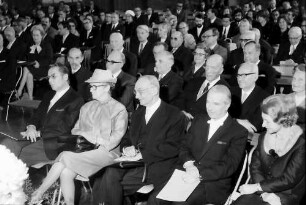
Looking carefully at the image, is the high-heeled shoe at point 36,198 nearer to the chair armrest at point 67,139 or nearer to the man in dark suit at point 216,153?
the chair armrest at point 67,139

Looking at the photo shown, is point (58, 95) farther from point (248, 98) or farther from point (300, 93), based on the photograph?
point (300, 93)

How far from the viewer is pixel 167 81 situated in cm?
578

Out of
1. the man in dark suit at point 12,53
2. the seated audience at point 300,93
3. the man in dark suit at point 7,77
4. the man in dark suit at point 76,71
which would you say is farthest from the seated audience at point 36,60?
the seated audience at point 300,93

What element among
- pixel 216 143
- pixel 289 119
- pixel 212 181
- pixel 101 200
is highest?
pixel 289 119

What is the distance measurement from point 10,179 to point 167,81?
→ 3455 mm

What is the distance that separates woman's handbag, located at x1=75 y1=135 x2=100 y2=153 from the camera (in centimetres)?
435

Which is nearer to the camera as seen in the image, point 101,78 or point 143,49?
point 101,78

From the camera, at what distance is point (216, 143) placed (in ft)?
12.1

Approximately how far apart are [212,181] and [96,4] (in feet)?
48.6

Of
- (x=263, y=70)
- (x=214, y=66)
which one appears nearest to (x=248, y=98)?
(x=214, y=66)

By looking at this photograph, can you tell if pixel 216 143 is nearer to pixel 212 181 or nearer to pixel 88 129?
pixel 212 181

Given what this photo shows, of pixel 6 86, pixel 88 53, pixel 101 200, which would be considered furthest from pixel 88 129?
Result: pixel 88 53

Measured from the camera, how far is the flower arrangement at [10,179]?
8.23 feet

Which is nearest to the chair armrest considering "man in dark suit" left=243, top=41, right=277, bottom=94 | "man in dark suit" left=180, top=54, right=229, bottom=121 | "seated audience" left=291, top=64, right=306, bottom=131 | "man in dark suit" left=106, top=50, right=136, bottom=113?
"man in dark suit" left=180, top=54, right=229, bottom=121
